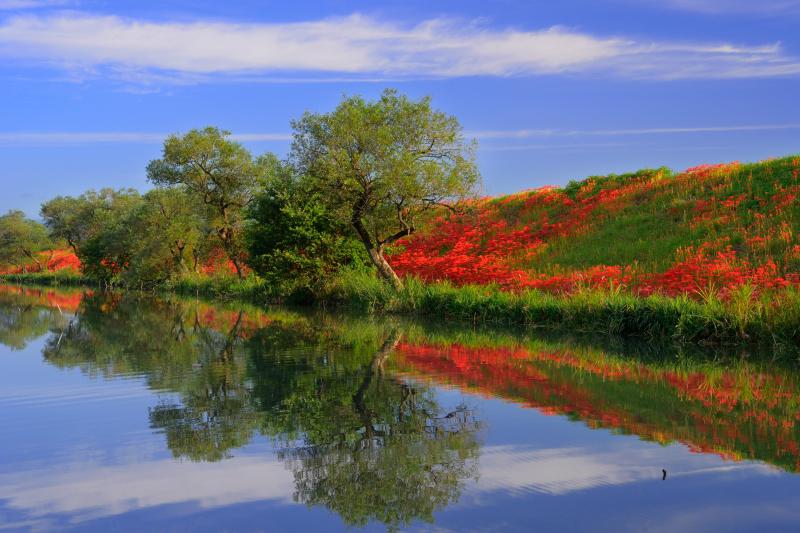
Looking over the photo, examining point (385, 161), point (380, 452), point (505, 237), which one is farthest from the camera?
point (505, 237)

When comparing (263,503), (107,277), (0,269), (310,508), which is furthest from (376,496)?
(0,269)

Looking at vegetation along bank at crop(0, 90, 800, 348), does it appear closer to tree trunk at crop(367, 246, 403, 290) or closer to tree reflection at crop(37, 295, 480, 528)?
tree trunk at crop(367, 246, 403, 290)

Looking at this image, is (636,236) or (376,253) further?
(636,236)

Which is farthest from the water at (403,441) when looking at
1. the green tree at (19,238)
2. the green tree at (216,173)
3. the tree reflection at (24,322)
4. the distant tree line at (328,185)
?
the green tree at (19,238)

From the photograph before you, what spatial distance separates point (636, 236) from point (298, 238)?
50.7 ft

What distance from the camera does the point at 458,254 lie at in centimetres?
3462

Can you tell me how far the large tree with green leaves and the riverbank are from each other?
1.97 meters

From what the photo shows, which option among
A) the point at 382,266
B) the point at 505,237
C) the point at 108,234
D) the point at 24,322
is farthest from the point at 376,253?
the point at 108,234

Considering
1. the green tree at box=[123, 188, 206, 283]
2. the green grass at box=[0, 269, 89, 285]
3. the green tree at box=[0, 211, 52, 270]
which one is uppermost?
the green tree at box=[123, 188, 206, 283]

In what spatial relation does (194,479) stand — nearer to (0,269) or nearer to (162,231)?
(162,231)

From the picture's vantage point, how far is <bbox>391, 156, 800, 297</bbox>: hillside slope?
82.4ft

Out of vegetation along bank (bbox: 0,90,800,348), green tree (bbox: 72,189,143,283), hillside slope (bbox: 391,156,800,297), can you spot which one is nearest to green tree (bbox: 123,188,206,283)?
green tree (bbox: 72,189,143,283)

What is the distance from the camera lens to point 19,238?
306 feet

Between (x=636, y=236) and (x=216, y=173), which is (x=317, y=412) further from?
(x=216, y=173)
